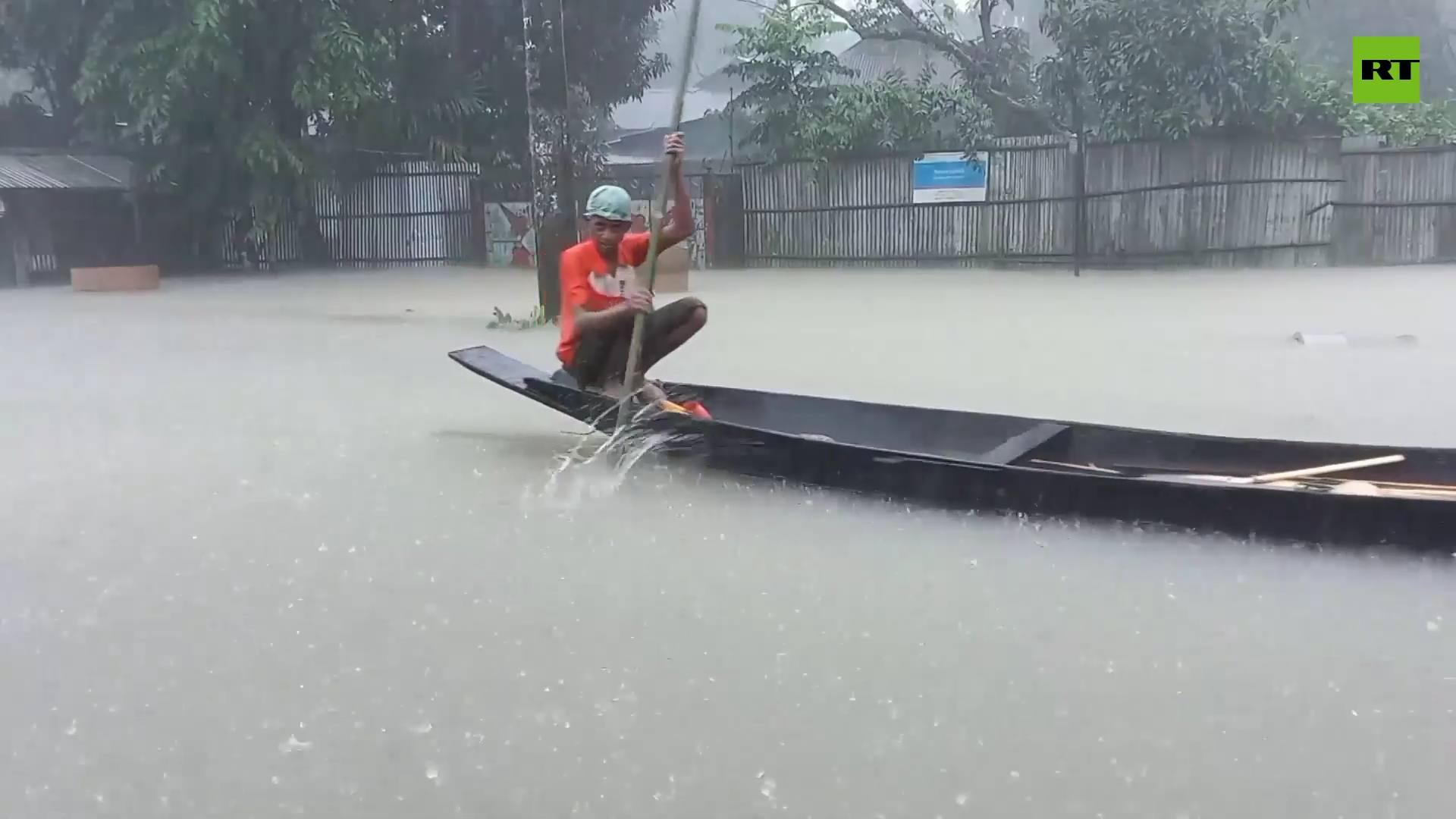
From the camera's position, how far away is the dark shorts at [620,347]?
5574 millimetres

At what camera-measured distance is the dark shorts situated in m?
5.57

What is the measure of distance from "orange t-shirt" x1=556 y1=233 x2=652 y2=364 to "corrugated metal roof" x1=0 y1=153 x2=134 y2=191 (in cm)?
1570

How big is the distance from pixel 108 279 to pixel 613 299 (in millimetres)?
13967

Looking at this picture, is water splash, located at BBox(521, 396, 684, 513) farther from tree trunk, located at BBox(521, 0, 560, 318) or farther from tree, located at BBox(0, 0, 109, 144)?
tree, located at BBox(0, 0, 109, 144)

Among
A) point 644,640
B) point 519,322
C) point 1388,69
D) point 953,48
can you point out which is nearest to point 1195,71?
point 953,48

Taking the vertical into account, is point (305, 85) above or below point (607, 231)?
above

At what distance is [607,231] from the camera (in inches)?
214

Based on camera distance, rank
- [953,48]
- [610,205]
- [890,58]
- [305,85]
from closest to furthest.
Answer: [610,205]
[305,85]
[953,48]
[890,58]

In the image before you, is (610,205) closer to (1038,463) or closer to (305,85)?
(1038,463)

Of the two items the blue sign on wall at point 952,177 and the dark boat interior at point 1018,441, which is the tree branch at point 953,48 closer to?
the blue sign on wall at point 952,177

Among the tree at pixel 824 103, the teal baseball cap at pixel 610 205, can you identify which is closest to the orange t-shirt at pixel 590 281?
the teal baseball cap at pixel 610 205

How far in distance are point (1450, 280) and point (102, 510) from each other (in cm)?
1559

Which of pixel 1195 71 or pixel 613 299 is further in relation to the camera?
pixel 1195 71

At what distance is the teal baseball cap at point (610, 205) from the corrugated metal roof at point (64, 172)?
52.0ft
